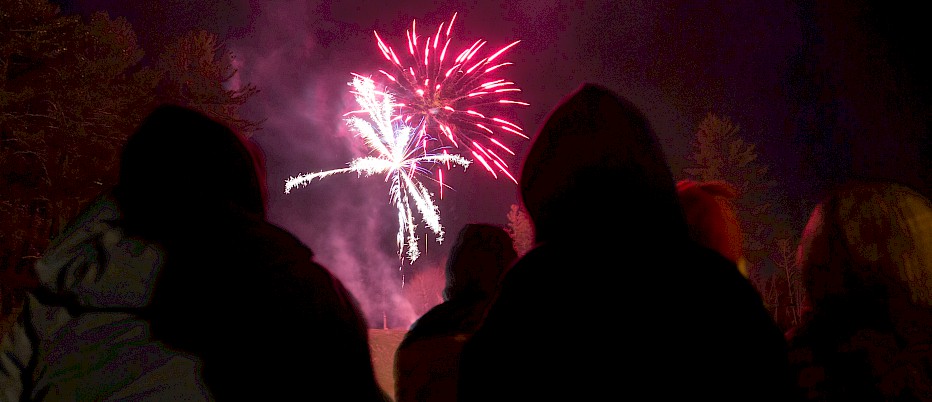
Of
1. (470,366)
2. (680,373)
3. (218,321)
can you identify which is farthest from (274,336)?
(680,373)

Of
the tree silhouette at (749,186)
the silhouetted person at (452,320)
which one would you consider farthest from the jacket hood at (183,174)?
the tree silhouette at (749,186)

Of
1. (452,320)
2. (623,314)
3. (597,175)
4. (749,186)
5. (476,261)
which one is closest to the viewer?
(623,314)

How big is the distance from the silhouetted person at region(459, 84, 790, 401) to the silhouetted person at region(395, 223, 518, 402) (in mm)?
1825

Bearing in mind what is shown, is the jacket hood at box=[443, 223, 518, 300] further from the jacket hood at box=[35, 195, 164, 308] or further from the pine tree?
the pine tree

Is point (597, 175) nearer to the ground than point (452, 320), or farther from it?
farther from it

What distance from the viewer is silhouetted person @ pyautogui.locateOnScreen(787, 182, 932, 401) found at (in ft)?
7.27

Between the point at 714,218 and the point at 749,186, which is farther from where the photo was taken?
the point at 749,186

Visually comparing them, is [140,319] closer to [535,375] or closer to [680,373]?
[535,375]

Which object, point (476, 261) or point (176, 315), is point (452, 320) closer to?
point (476, 261)

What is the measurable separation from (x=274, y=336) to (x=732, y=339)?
4.74 ft

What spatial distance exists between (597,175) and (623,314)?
18.4 inches

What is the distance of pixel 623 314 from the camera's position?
1587mm

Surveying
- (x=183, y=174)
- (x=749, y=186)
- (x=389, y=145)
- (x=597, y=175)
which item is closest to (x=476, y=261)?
(x=183, y=174)

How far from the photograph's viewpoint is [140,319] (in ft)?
6.13
